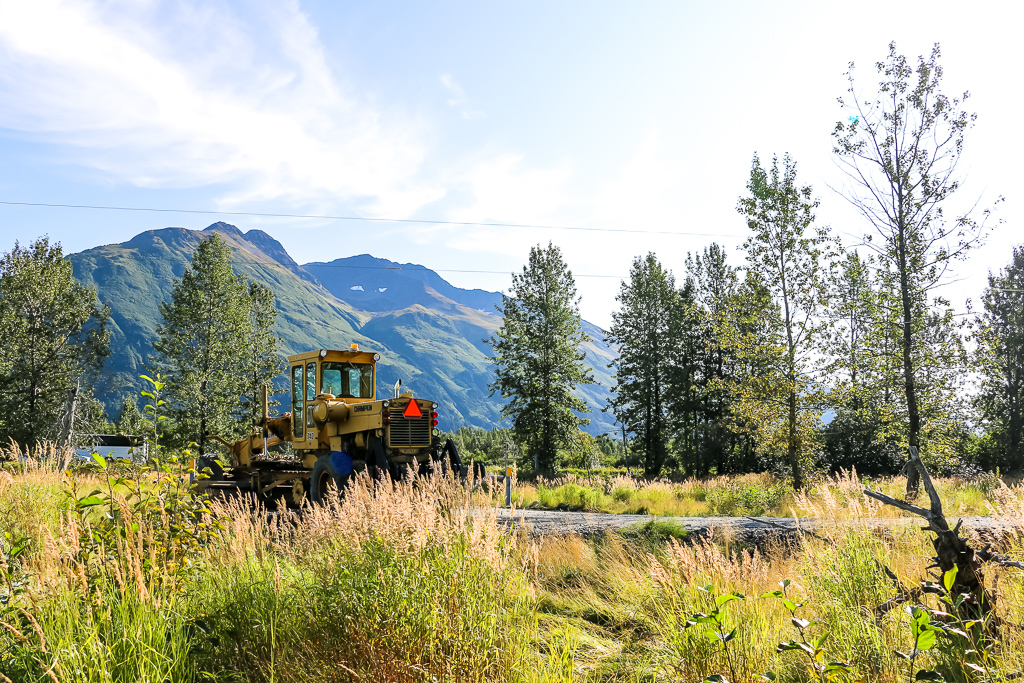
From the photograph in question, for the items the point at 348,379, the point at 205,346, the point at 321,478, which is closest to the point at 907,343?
the point at 348,379

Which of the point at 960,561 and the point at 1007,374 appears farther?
the point at 1007,374

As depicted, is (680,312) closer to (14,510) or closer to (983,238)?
(983,238)

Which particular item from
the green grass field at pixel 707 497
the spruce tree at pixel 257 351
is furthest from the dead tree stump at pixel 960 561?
the spruce tree at pixel 257 351

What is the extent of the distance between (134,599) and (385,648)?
4.43 feet

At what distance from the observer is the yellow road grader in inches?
406

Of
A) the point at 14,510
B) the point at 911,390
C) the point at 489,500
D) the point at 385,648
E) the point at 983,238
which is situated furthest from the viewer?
the point at 911,390

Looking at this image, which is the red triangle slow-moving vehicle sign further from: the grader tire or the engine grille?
the grader tire

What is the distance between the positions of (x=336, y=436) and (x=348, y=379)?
1.13 m

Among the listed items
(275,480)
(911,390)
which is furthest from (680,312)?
(275,480)

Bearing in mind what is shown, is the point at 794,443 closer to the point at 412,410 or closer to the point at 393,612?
the point at 412,410

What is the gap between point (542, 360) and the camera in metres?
30.0

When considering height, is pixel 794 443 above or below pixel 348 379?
below

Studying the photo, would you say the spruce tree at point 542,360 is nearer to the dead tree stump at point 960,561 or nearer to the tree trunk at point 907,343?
the tree trunk at point 907,343

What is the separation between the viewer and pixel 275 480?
39.6 feet
